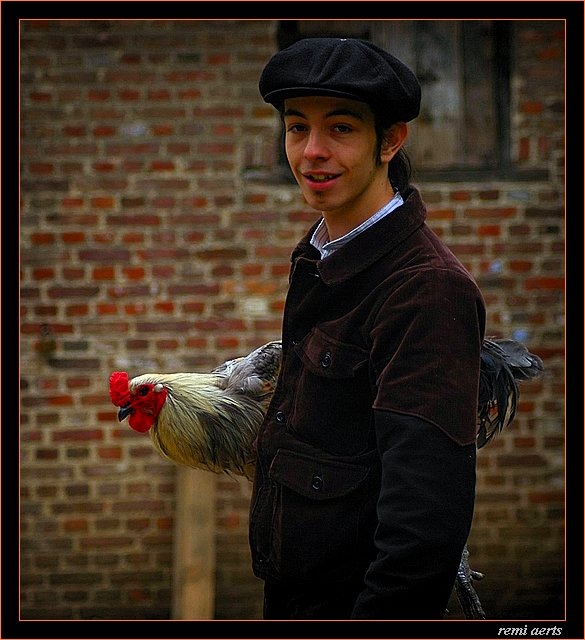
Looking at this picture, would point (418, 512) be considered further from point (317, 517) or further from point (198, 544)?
point (198, 544)

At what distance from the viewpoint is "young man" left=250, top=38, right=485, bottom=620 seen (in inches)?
64.3

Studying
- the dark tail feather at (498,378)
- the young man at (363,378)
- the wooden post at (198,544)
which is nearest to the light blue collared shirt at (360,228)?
the young man at (363,378)

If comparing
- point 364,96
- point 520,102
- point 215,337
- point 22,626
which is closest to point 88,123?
point 215,337

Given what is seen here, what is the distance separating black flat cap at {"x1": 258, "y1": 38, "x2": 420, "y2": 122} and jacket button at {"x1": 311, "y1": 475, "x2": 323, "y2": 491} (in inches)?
28.8

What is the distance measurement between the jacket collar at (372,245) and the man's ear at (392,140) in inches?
4.1

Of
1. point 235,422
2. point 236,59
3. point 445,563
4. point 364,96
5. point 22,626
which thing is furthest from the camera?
point 236,59

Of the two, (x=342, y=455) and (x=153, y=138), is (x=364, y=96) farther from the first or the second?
(x=153, y=138)

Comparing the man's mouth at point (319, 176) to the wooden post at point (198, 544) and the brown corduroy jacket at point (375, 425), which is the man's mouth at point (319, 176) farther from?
the wooden post at point (198, 544)

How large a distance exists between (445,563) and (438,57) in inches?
134

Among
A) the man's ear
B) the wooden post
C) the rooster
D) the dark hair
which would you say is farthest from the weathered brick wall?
the man's ear

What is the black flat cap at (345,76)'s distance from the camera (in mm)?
1771

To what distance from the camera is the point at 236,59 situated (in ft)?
14.5

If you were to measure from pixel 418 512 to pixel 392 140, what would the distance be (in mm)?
760

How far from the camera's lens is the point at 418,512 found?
5.31 feet
